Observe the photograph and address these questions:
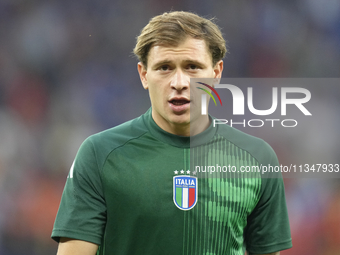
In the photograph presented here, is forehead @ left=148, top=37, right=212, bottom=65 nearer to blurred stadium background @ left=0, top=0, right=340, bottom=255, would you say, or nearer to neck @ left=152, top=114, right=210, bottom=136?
neck @ left=152, top=114, right=210, bottom=136

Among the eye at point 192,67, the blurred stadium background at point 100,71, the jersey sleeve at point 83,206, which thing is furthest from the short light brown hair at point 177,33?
the blurred stadium background at point 100,71

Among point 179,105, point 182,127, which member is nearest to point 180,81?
point 179,105

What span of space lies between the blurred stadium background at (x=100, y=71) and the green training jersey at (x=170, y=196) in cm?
→ 188

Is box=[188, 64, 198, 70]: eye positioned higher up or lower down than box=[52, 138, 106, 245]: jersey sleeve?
higher up

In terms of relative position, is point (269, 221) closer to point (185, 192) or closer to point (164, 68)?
point (185, 192)

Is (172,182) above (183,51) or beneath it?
beneath

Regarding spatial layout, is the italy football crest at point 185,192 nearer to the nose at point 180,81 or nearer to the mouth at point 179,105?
the mouth at point 179,105

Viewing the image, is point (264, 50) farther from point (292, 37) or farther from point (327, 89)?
point (327, 89)

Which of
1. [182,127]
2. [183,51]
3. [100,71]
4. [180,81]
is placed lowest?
[182,127]

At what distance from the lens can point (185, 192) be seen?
1.91 meters

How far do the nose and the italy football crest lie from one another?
42 centimetres

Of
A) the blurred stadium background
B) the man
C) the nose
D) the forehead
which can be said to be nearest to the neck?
the man

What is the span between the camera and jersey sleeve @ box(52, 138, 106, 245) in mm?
1812

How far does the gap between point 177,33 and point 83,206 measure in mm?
906
